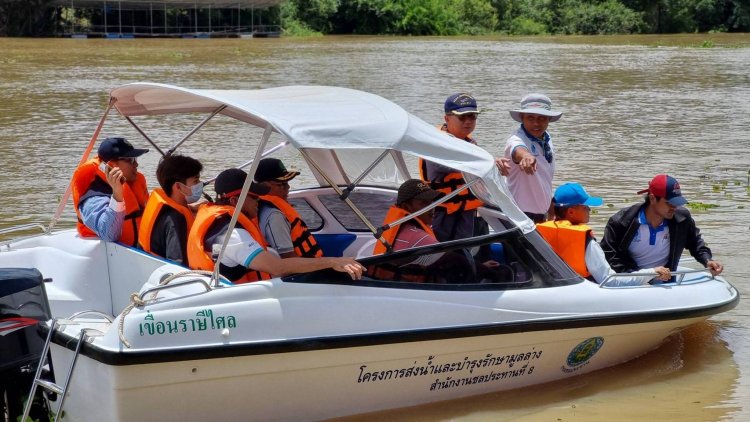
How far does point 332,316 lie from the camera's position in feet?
17.7

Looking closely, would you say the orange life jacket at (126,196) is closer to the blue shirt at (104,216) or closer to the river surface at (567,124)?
the blue shirt at (104,216)

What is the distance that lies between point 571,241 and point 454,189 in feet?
2.56

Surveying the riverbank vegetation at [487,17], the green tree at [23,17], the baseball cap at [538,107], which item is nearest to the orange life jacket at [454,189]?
the baseball cap at [538,107]

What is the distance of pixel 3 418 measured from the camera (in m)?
5.23

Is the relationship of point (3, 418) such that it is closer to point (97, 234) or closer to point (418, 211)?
point (97, 234)

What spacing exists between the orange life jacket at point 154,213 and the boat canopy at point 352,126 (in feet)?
1.97

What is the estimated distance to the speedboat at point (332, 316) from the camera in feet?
16.8

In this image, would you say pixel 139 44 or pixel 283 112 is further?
pixel 139 44

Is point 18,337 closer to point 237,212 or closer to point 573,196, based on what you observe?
point 237,212

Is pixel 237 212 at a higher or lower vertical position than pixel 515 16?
higher

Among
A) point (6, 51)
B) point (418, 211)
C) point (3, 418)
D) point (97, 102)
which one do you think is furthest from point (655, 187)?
point (6, 51)

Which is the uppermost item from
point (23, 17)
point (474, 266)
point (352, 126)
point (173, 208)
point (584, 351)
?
point (352, 126)

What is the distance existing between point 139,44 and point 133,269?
44.8 meters

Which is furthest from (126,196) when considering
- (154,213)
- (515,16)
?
(515,16)
